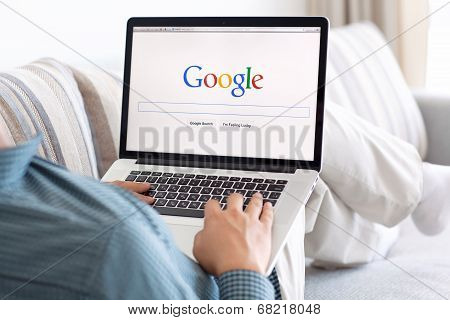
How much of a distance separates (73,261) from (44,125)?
0.65m

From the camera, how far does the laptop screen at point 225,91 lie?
116 cm

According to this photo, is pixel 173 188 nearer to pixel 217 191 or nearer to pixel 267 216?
pixel 217 191

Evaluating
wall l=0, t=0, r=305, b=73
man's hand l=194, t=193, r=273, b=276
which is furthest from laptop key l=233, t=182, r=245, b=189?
wall l=0, t=0, r=305, b=73

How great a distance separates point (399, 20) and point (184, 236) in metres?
1.78

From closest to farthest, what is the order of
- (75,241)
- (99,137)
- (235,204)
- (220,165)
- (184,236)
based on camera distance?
(75,241), (235,204), (184,236), (220,165), (99,137)

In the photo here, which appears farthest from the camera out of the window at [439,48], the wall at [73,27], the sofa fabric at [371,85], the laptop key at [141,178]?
the window at [439,48]

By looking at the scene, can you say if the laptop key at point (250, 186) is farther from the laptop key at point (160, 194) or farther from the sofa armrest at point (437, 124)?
the sofa armrest at point (437, 124)

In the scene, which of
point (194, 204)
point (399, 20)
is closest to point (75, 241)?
point (194, 204)

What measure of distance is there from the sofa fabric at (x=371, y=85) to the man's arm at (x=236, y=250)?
1102mm

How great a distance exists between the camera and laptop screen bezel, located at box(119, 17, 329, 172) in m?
1.14

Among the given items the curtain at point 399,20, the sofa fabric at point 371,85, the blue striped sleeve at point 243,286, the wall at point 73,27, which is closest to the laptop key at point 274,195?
the blue striped sleeve at point 243,286

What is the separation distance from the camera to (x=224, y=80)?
1.20 metres

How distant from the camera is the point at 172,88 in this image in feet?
4.00
